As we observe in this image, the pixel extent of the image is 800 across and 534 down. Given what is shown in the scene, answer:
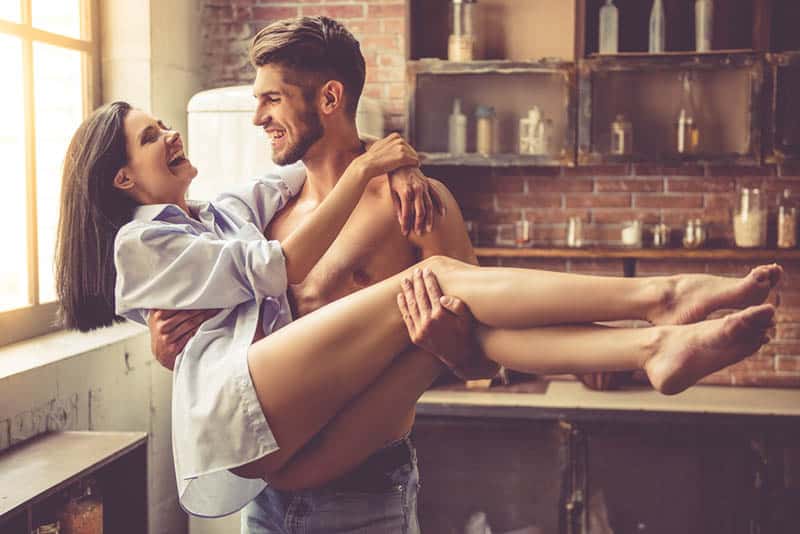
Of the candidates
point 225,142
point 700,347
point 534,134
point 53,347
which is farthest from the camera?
point 534,134

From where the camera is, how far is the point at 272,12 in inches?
171

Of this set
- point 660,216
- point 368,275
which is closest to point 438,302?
point 368,275

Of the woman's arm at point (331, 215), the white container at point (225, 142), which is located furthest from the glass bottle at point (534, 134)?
the woman's arm at point (331, 215)

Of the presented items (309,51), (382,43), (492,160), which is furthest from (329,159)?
(382,43)

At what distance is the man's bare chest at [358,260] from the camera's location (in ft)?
7.86

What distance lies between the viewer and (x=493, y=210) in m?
4.32

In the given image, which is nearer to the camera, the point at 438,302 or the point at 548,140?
the point at 438,302

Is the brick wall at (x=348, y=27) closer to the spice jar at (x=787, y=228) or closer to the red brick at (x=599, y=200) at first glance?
the red brick at (x=599, y=200)

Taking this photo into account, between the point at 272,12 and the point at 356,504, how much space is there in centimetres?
273

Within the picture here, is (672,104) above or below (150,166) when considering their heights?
above

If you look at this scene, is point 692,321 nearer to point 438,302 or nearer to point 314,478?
point 438,302

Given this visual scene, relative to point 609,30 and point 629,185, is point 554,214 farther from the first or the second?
point 609,30

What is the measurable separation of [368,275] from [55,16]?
1.83 m

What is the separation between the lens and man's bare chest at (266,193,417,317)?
7.86 ft
